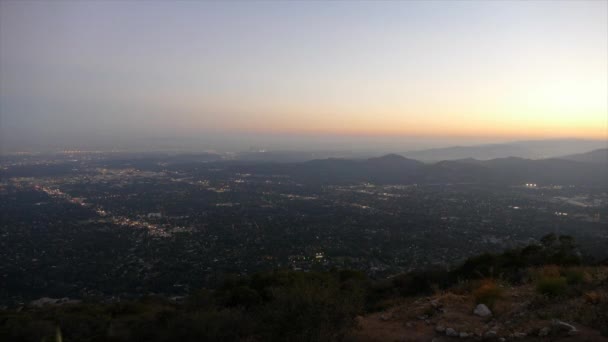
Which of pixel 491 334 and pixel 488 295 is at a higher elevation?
pixel 491 334

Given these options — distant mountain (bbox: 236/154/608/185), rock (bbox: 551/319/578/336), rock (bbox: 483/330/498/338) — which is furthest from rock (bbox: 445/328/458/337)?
distant mountain (bbox: 236/154/608/185)

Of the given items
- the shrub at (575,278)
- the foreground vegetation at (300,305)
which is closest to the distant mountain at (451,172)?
the foreground vegetation at (300,305)

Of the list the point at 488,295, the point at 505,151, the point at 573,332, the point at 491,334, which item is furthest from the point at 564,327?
the point at 505,151

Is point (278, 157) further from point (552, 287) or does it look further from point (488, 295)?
point (552, 287)

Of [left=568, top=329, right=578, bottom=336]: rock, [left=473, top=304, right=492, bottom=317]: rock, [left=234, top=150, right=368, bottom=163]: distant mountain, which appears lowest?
[left=234, top=150, right=368, bottom=163]: distant mountain

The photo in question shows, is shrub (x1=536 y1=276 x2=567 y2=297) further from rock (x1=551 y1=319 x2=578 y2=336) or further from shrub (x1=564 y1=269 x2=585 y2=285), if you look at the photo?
rock (x1=551 y1=319 x2=578 y2=336)

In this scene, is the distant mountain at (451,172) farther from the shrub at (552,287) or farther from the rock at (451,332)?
the rock at (451,332)
